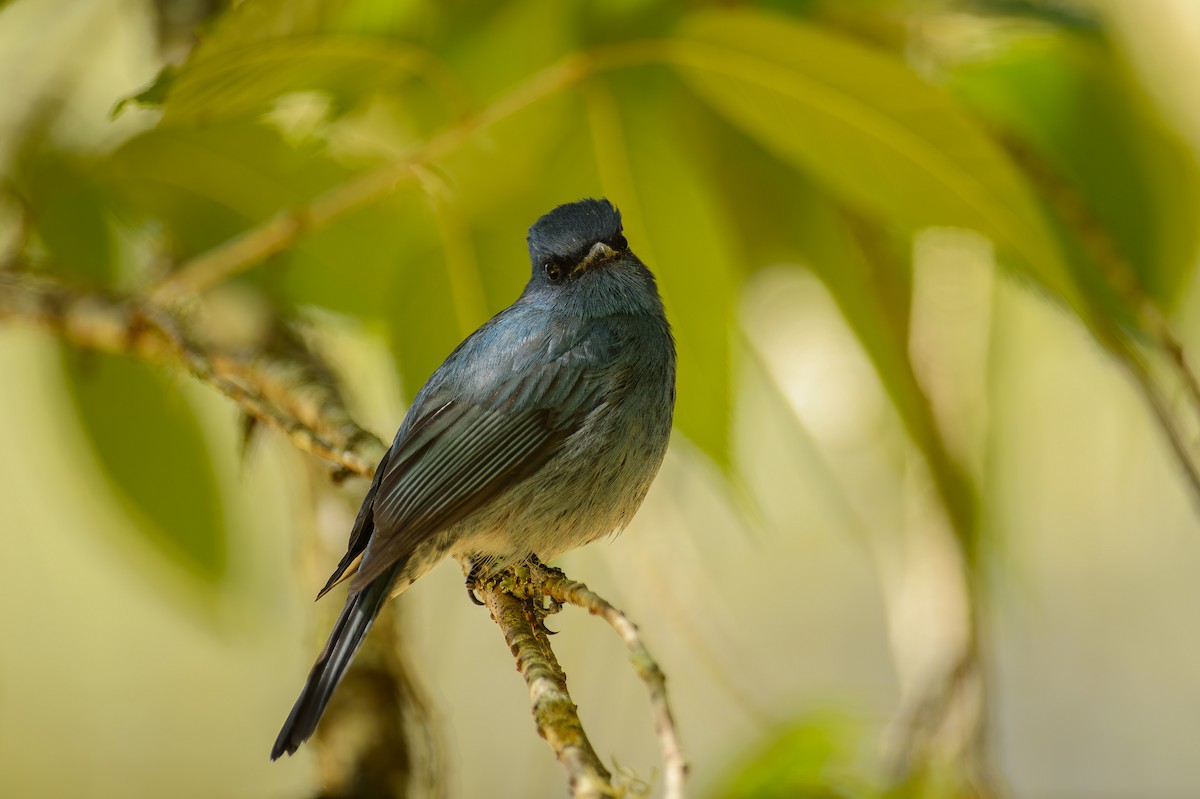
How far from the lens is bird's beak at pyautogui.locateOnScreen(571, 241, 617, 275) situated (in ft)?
5.92

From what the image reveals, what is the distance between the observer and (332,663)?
1444mm

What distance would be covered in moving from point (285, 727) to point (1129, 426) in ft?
6.86

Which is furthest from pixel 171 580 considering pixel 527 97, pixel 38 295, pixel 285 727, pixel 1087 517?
pixel 1087 517

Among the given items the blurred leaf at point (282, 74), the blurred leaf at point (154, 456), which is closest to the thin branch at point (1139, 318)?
the blurred leaf at point (282, 74)

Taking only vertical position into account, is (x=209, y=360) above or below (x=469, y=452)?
above

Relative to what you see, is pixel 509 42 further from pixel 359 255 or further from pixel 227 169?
pixel 227 169

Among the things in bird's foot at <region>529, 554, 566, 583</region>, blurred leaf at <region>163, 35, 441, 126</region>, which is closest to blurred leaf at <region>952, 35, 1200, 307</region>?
blurred leaf at <region>163, 35, 441, 126</region>

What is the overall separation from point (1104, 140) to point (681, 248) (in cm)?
123

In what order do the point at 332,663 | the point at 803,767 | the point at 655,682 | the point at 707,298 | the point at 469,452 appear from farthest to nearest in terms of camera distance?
the point at 803,767
the point at 707,298
the point at 469,452
the point at 332,663
the point at 655,682

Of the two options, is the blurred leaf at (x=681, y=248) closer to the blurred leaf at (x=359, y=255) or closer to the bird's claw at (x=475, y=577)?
the bird's claw at (x=475, y=577)

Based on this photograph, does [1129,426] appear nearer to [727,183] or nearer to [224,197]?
[727,183]

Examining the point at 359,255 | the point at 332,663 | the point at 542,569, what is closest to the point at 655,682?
the point at 332,663

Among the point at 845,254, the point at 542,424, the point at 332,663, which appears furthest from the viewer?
the point at 845,254

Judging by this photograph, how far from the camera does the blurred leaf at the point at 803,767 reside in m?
2.11
